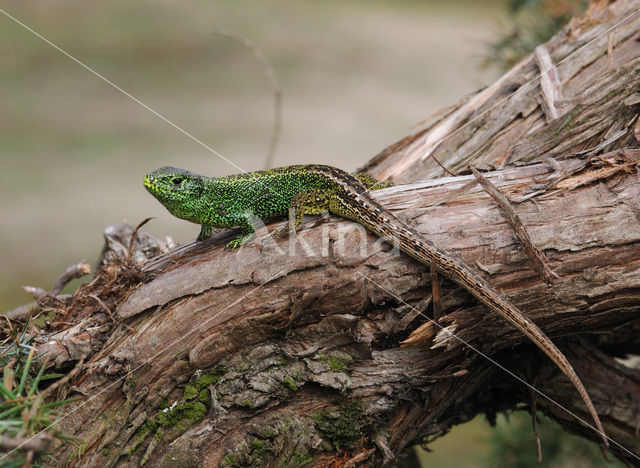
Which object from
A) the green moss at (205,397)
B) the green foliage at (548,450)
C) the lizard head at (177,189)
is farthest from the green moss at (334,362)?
the green foliage at (548,450)

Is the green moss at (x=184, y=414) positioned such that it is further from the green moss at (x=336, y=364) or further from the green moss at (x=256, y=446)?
the green moss at (x=336, y=364)

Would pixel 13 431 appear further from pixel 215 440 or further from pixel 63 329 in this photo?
pixel 63 329

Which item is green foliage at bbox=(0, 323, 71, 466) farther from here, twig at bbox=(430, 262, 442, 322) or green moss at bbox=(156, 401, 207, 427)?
twig at bbox=(430, 262, 442, 322)

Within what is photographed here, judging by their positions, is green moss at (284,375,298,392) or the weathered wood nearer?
green moss at (284,375,298,392)

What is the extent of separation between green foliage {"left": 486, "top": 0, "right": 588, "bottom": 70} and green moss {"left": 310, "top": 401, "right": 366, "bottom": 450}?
509cm

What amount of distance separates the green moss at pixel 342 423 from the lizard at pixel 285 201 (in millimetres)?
1100

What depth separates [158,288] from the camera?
3805 millimetres

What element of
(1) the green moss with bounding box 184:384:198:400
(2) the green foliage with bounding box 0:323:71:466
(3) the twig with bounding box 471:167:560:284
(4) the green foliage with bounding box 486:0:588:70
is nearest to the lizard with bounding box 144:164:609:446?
(3) the twig with bounding box 471:167:560:284

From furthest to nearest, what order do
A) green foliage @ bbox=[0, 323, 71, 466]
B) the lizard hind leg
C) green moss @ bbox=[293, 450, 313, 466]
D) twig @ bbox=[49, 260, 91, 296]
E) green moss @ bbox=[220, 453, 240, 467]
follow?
twig @ bbox=[49, 260, 91, 296] < the lizard hind leg < green moss @ bbox=[293, 450, 313, 466] < green moss @ bbox=[220, 453, 240, 467] < green foliage @ bbox=[0, 323, 71, 466]

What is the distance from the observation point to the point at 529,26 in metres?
7.06

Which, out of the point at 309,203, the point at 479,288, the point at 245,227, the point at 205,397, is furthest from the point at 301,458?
the point at 309,203

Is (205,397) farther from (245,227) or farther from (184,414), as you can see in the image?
(245,227)

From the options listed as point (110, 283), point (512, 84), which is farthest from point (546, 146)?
point (110, 283)

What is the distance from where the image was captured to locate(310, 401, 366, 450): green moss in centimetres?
349
